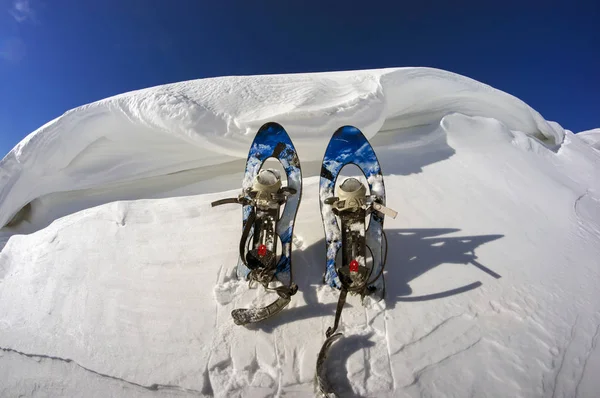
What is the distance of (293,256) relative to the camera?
2.33 metres

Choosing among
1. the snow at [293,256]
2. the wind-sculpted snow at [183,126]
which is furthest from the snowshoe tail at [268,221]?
the wind-sculpted snow at [183,126]

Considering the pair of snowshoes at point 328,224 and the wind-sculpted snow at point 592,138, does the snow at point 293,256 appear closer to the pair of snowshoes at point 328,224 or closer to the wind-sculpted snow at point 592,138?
the pair of snowshoes at point 328,224

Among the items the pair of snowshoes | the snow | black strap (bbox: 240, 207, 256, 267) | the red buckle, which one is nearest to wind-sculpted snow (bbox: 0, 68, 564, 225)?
the snow

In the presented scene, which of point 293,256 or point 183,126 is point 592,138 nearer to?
point 293,256

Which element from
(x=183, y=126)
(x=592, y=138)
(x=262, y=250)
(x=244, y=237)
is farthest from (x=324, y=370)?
(x=592, y=138)

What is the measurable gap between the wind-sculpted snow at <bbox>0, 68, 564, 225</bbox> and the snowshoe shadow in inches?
52.3

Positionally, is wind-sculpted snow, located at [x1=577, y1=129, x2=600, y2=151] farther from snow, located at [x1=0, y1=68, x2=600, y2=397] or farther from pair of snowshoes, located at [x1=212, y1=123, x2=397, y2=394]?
pair of snowshoes, located at [x1=212, y1=123, x2=397, y2=394]

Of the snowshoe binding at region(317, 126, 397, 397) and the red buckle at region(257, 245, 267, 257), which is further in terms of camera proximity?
the red buckle at region(257, 245, 267, 257)

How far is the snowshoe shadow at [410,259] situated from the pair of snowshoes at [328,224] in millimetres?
94

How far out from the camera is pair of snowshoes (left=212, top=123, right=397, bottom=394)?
1940 millimetres

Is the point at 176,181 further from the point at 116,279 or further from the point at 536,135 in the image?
the point at 536,135

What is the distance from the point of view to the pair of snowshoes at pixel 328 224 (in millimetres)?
1940

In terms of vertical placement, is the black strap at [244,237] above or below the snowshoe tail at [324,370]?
above

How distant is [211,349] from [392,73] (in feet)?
11.5
